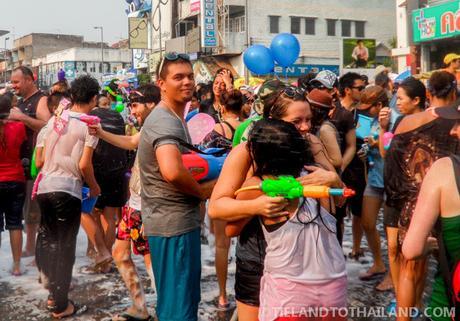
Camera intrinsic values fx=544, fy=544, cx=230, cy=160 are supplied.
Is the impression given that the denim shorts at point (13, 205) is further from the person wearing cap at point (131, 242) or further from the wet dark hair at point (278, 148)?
the wet dark hair at point (278, 148)

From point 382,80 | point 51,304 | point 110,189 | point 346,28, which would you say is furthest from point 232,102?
point 346,28

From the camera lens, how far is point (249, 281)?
2.73m

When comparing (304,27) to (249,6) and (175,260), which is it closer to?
(249,6)

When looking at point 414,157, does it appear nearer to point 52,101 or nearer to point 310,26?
point 52,101

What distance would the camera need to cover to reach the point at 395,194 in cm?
404

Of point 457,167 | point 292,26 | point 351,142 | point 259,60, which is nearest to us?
point 457,167

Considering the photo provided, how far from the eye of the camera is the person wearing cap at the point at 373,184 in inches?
205

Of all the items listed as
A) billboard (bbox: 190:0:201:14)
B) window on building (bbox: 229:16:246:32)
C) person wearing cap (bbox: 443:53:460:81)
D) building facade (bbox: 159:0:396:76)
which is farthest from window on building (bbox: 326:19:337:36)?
person wearing cap (bbox: 443:53:460:81)

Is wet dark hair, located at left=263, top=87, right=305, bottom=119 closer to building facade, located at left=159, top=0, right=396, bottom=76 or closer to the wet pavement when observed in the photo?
the wet pavement

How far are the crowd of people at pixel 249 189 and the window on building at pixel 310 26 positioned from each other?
107 feet

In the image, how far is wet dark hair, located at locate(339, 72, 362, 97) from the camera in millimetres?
5663

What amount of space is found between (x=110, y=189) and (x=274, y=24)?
32.8m

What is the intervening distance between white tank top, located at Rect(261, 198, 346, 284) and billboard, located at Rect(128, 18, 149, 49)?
141 feet

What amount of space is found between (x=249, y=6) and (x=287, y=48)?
21.8m
